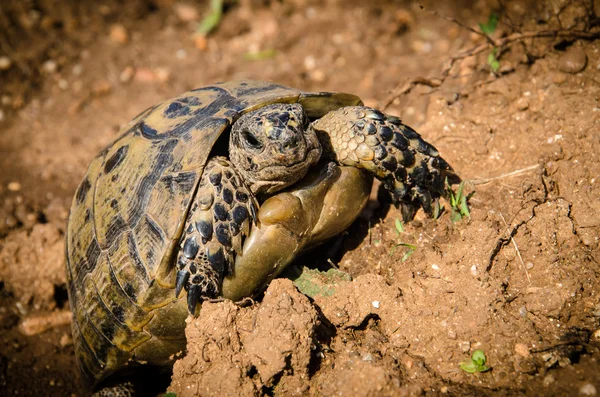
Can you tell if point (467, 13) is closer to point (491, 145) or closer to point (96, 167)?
point (491, 145)

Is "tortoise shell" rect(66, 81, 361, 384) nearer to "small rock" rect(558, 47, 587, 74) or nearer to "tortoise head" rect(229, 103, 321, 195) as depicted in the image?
"tortoise head" rect(229, 103, 321, 195)

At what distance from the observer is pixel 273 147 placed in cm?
272

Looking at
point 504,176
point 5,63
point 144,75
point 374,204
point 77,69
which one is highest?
point 5,63

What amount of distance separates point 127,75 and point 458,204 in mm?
4497

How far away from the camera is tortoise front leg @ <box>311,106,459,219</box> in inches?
119

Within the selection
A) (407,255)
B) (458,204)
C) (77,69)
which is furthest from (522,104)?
(77,69)

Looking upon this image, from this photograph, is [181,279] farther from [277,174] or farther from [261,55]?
[261,55]

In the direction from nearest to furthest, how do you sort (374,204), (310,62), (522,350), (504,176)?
(522,350), (504,176), (374,204), (310,62)

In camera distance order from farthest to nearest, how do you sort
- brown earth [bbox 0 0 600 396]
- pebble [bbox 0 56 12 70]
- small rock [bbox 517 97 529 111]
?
pebble [bbox 0 56 12 70]
small rock [bbox 517 97 529 111]
brown earth [bbox 0 0 600 396]

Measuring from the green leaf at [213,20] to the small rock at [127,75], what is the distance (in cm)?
101

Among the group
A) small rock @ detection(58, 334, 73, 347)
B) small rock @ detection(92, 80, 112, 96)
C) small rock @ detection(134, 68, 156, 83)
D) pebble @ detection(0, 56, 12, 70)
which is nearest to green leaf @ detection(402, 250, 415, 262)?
small rock @ detection(58, 334, 73, 347)

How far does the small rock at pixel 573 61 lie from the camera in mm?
3662

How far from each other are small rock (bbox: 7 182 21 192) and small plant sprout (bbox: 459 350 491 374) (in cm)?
443

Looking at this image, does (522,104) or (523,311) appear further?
(522,104)
